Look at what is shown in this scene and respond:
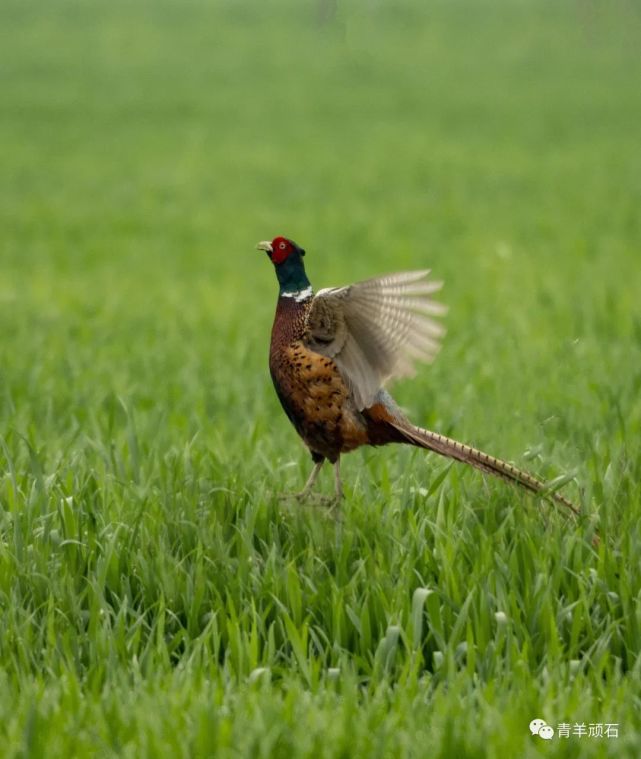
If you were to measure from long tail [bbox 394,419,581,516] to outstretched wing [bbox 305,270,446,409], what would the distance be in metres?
0.23

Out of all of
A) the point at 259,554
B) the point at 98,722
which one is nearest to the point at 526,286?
the point at 259,554

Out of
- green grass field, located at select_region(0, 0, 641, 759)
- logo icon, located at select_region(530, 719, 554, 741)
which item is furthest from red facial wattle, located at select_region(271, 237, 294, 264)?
logo icon, located at select_region(530, 719, 554, 741)

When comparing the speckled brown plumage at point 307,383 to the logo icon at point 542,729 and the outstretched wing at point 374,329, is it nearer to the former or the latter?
the outstretched wing at point 374,329

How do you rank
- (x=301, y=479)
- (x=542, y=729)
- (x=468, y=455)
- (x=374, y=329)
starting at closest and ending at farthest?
1. (x=542, y=729)
2. (x=374, y=329)
3. (x=468, y=455)
4. (x=301, y=479)

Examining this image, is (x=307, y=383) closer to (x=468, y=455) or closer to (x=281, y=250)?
(x=281, y=250)

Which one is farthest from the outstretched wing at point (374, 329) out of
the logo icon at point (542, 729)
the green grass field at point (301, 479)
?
the logo icon at point (542, 729)

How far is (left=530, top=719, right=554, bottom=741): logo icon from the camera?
2986 millimetres

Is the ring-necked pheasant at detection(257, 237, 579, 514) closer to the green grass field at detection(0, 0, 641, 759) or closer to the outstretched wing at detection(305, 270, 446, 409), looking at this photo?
the outstretched wing at detection(305, 270, 446, 409)

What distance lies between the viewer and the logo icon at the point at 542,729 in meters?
2.99

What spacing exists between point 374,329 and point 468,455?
1.64ft

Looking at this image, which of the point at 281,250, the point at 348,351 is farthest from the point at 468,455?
the point at 281,250

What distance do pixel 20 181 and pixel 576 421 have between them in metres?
13.7

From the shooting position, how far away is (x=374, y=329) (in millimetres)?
3896

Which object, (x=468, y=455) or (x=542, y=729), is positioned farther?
(x=468, y=455)
